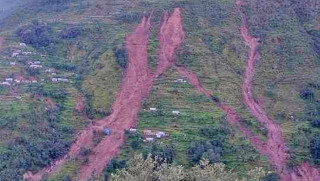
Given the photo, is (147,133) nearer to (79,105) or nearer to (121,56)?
(79,105)

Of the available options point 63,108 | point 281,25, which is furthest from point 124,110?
point 281,25

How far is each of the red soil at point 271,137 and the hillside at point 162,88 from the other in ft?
0.36

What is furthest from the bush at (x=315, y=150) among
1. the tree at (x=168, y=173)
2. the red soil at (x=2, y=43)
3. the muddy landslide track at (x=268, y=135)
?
the red soil at (x=2, y=43)

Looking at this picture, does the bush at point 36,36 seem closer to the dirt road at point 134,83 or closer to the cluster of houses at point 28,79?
the cluster of houses at point 28,79

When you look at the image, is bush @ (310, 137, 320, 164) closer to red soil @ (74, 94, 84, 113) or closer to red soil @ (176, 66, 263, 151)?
red soil @ (176, 66, 263, 151)

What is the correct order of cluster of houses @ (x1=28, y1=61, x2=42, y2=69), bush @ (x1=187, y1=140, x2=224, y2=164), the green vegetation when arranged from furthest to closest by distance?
cluster of houses @ (x1=28, y1=61, x2=42, y2=69) < the green vegetation < bush @ (x1=187, y1=140, x2=224, y2=164)

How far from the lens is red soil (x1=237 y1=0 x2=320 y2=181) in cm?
4156

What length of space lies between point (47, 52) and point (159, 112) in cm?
1698

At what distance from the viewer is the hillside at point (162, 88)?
41469mm

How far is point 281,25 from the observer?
54.3 m

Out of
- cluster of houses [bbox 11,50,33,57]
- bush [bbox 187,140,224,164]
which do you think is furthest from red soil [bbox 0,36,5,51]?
bush [bbox 187,140,224,164]

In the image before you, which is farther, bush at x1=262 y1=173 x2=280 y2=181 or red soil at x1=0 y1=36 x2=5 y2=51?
red soil at x1=0 y1=36 x2=5 y2=51

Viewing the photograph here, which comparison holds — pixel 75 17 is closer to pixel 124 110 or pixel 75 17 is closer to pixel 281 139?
pixel 124 110

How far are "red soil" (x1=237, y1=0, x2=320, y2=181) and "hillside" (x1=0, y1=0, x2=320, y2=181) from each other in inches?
4.3
